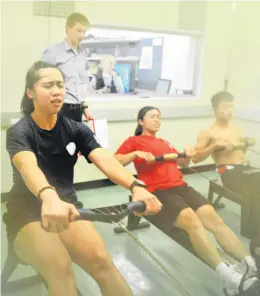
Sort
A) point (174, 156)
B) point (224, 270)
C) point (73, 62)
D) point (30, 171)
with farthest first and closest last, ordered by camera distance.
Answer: point (174, 156), point (73, 62), point (224, 270), point (30, 171)

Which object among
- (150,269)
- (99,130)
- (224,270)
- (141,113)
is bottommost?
(150,269)

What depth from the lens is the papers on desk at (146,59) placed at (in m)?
1.92

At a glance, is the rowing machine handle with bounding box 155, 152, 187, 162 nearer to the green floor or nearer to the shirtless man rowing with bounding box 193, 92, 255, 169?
the shirtless man rowing with bounding box 193, 92, 255, 169

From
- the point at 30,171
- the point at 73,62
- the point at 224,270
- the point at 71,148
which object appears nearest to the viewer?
the point at 30,171

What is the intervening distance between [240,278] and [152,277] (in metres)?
0.38

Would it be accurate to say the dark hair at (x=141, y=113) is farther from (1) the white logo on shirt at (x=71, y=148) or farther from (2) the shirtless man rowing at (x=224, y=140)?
(1) the white logo on shirt at (x=71, y=148)

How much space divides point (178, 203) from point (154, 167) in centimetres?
22

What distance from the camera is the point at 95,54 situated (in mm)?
1764

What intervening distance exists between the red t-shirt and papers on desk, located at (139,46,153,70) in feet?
1.53

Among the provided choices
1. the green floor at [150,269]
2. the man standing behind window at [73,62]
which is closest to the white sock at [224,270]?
the green floor at [150,269]

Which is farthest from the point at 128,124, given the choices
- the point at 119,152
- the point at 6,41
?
the point at 6,41

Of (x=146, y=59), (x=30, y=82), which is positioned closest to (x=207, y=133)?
(x=146, y=59)

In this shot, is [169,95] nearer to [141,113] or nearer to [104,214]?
[141,113]

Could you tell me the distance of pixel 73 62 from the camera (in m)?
1.42
